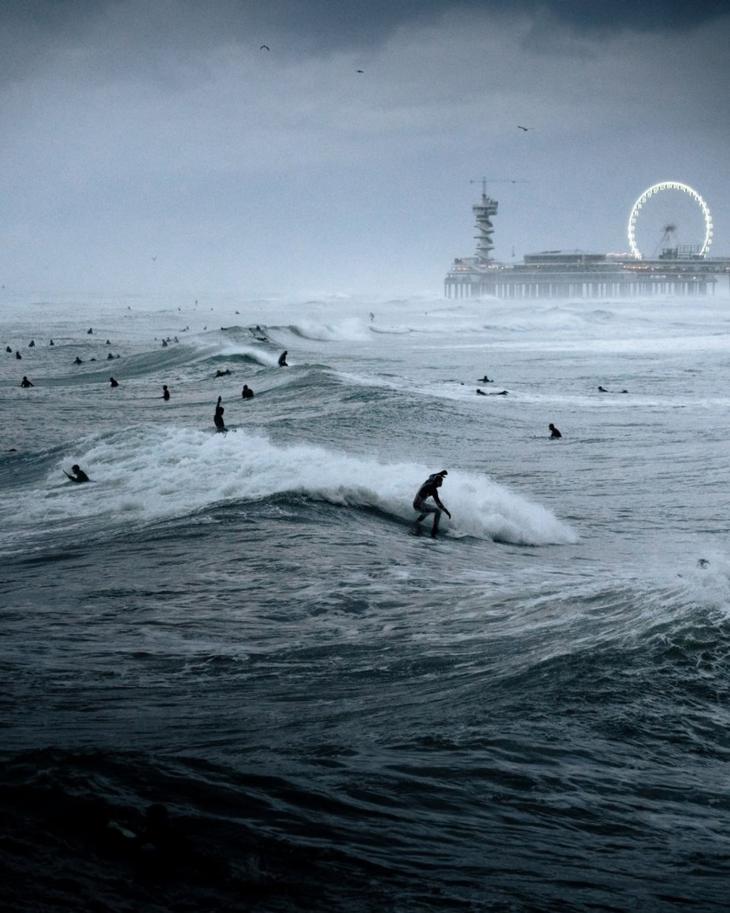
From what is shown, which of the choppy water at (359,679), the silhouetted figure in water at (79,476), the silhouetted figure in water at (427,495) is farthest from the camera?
the silhouetted figure in water at (79,476)

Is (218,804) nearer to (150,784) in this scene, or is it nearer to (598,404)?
(150,784)

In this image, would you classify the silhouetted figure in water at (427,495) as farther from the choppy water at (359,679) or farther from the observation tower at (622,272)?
the observation tower at (622,272)

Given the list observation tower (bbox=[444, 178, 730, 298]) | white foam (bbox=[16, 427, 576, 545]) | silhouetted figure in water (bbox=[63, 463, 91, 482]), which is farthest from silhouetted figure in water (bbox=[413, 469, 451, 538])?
observation tower (bbox=[444, 178, 730, 298])

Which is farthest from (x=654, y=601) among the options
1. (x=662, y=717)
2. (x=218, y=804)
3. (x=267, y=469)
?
(x=267, y=469)

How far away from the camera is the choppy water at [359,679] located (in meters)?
5.97

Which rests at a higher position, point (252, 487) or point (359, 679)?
point (252, 487)

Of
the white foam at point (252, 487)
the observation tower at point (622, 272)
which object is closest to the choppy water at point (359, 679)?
the white foam at point (252, 487)

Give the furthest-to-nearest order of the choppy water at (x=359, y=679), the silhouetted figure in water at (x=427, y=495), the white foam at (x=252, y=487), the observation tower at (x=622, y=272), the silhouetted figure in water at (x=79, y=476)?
the observation tower at (x=622, y=272), the silhouetted figure in water at (x=79, y=476), the white foam at (x=252, y=487), the silhouetted figure in water at (x=427, y=495), the choppy water at (x=359, y=679)

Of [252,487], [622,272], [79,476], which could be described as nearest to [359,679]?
[252,487]

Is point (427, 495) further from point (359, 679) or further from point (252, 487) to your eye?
point (359, 679)

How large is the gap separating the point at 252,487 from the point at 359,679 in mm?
9604

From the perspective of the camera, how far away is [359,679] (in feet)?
30.3

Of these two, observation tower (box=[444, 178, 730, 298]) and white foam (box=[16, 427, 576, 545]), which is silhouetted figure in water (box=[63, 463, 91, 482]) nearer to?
white foam (box=[16, 427, 576, 545])

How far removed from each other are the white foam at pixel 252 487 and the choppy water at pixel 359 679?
3.7 inches
